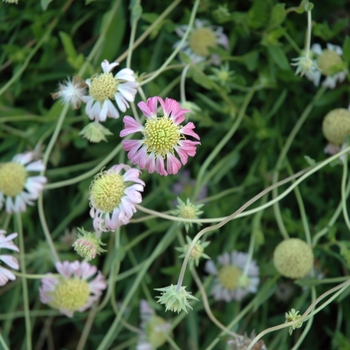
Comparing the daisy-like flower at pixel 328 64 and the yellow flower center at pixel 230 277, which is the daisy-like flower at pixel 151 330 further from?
the daisy-like flower at pixel 328 64

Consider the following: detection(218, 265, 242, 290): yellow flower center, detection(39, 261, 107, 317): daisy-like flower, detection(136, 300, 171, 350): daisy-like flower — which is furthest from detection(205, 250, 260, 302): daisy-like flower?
detection(39, 261, 107, 317): daisy-like flower

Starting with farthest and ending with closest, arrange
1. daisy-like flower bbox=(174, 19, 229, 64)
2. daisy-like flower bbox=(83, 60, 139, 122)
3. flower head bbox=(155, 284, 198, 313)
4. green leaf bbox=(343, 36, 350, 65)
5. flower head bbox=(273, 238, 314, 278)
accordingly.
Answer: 1. daisy-like flower bbox=(174, 19, 229, 64)
2. green leaf bbox=(343, 36, 350, 65)
3. flower head bbox=(273, 238, 314, 278)
4. daisy-like flower bbox=(83, 60, 139, 122)
5. flower head bbox=(155, 284, 198, 313)

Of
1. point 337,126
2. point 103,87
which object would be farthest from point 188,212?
point 337,126

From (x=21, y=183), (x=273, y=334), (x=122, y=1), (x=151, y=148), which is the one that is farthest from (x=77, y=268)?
(x=122, y=1)

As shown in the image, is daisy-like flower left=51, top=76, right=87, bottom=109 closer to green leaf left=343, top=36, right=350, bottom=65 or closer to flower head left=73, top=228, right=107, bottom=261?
flower head left=73, top=228, right=107, bottom=261

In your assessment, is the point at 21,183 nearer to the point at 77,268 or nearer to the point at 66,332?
the point at 77,268

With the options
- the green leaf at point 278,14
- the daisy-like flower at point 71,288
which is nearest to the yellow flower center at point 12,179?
Result: the daisy-like flower at point 71,288

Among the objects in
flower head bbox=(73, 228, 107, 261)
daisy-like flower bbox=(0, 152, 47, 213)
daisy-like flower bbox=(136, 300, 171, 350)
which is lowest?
daisy-like flower bbox=(136, 300, 171, 350)
